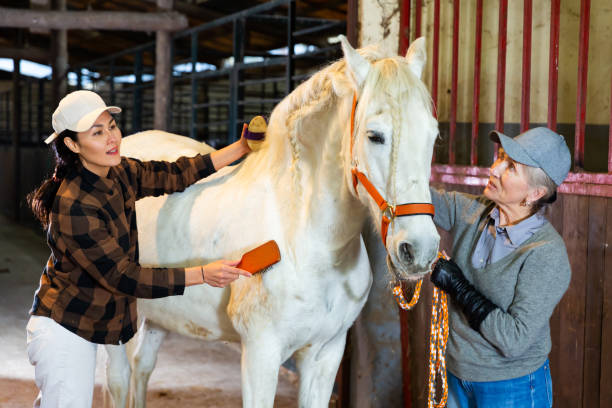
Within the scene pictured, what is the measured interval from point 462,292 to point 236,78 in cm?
382

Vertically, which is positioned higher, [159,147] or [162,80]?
[162,80]

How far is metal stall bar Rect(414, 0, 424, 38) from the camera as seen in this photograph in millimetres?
2656

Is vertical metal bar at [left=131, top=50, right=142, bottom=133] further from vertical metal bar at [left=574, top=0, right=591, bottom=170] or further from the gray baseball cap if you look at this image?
the gray baseball cap

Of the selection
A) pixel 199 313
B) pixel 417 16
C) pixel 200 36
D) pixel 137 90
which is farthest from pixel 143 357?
pixel 200 36

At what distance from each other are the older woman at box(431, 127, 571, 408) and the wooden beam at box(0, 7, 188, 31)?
17.0 ft

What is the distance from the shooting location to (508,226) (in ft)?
5.39

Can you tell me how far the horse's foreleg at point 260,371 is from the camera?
6.00 ft

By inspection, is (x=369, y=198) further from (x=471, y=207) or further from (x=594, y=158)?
(x=594, y=158)

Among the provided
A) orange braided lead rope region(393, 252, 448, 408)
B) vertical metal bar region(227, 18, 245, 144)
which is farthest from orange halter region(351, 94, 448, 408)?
vertical metal bar region(227, 18, 245, 144)

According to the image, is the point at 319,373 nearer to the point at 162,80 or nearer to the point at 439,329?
the point at 439,329

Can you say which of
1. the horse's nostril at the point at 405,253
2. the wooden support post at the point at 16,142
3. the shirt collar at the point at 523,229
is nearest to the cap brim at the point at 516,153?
the shirt collar at the point at 523,229

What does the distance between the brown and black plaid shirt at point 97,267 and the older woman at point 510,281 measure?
81 centimetres

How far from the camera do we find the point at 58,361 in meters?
1.72

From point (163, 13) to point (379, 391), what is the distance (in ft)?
Result: 15.9
